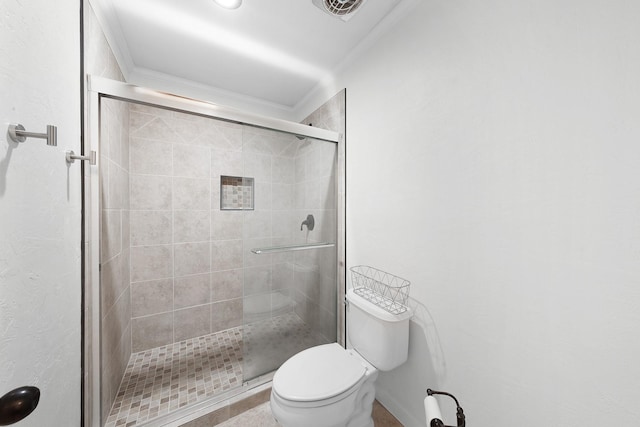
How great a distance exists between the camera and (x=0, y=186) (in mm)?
536

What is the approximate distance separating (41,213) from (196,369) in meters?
1.60

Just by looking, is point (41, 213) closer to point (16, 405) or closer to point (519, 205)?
point (16, 405)

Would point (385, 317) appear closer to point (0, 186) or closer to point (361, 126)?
point (361, 126)

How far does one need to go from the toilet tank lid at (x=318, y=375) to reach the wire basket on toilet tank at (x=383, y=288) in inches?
13.4

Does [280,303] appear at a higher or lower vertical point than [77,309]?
lower

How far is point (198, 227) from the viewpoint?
2125mm

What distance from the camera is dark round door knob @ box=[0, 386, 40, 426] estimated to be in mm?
412

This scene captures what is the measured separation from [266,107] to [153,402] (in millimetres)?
2539

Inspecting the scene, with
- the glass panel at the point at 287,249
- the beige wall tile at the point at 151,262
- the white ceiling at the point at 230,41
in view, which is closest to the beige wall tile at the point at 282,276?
the glass panel at the point at 287,249

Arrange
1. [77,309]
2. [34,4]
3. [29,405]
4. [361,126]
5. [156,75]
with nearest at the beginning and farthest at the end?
[29,405] < [34,4] < [77,309] < [361,126] < [156,75]

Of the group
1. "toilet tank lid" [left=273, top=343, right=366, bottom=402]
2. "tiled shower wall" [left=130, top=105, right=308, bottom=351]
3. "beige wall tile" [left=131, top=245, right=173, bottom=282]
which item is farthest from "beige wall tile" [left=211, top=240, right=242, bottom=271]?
"toilet tank lid" [left=273, top=343, right=366, bottom=402]

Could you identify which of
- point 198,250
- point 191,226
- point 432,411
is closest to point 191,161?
point 191,226

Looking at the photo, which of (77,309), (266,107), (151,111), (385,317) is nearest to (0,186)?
(77,309)

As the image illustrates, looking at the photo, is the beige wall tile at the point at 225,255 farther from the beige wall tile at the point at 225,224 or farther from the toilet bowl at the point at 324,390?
the toilet bowl at the point at 324,390
